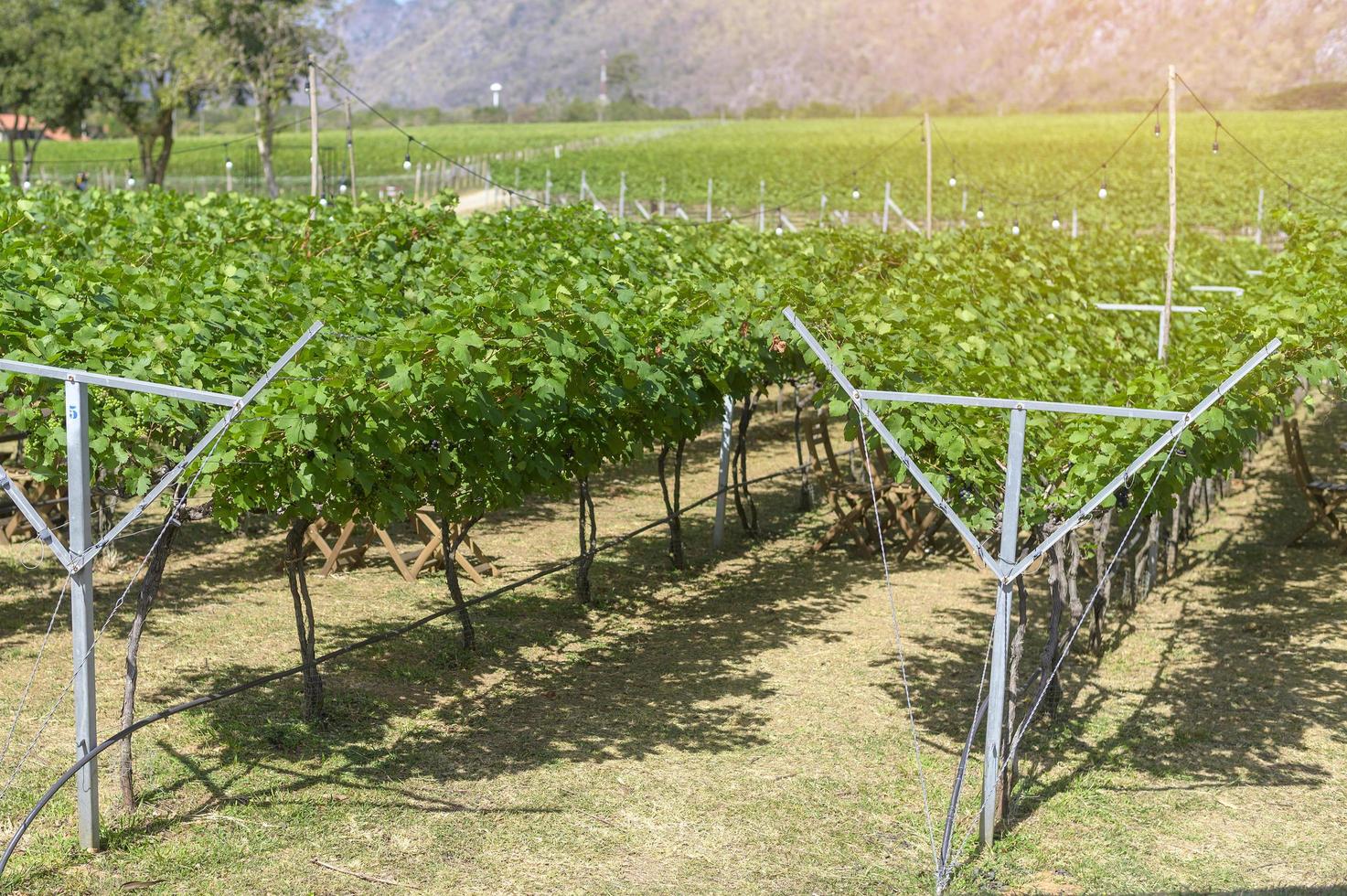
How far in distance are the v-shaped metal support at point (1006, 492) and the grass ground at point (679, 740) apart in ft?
1.80

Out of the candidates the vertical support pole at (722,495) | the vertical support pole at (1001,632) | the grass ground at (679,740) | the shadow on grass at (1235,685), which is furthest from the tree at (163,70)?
the vertical support pole at (1001,632)

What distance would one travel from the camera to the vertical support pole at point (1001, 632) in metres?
6.45

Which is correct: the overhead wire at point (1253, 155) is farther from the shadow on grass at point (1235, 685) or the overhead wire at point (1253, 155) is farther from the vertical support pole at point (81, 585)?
the vertical support pole at point (81, 585)

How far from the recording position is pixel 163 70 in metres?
45.5

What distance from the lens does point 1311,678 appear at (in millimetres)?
9508

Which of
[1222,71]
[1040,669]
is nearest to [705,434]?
[1040,669]

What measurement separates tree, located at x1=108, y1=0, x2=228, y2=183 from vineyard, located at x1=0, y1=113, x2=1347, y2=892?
3378 centimetres

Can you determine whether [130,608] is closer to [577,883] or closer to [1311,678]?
[577,883]

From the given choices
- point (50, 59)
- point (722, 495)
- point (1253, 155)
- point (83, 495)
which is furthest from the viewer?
point (50, 59)

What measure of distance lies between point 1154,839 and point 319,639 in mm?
5463

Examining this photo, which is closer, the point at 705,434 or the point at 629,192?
the point at 705,434

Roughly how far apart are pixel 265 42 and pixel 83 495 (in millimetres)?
43747

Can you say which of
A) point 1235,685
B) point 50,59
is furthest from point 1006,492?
point 50,59

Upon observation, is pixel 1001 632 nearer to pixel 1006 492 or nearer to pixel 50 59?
pixel 1006 492
